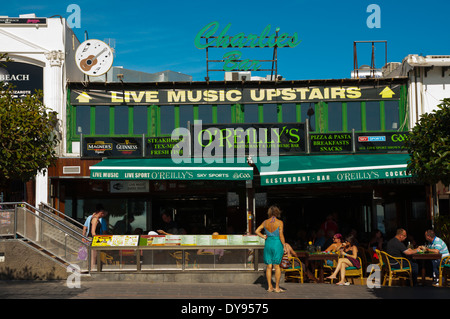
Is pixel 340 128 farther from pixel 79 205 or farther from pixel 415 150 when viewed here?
pixel 79 205

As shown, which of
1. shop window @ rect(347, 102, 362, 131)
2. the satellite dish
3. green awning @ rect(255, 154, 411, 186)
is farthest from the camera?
shop window @ rect(347, 102, 362, 131)

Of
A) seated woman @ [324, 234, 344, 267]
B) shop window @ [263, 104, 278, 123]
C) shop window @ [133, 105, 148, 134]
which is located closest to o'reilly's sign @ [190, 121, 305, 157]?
shop window @ [263, 104, 278, 123]

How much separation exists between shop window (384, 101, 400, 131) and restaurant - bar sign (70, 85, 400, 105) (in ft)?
0.65

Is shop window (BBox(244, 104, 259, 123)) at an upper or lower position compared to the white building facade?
lower

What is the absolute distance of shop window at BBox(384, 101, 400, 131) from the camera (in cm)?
1753

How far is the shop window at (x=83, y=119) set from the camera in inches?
682

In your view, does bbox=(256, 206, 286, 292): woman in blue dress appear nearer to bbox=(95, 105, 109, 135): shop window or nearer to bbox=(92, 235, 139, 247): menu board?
bbox=(92, 235, 139, 247): menu board

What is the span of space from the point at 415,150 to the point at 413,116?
5.33m

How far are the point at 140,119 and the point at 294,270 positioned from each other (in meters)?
7.87

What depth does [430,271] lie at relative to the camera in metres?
14.2

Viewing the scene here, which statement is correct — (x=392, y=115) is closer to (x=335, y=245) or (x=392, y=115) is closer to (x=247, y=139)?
(x=247, y=139)

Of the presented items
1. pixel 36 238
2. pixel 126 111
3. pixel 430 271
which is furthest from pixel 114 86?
pixel 430 271

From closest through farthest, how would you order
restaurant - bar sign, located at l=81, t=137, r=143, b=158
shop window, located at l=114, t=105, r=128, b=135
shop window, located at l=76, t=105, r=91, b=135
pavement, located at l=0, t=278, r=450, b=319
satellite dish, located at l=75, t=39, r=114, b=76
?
pavement, located at l=0, t=278, r=450, b=319 → restaurant - bar sign, located at l=81, t=137, r=143, b=158 → satellite dish, located at l=75, t=39, r=114, b=76 → shop window, located at l=76, t=105, r=91, b=135 → shop window, located at l=114, t=105, r=128, b=135

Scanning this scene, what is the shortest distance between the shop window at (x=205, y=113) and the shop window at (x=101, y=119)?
9.78 ft
